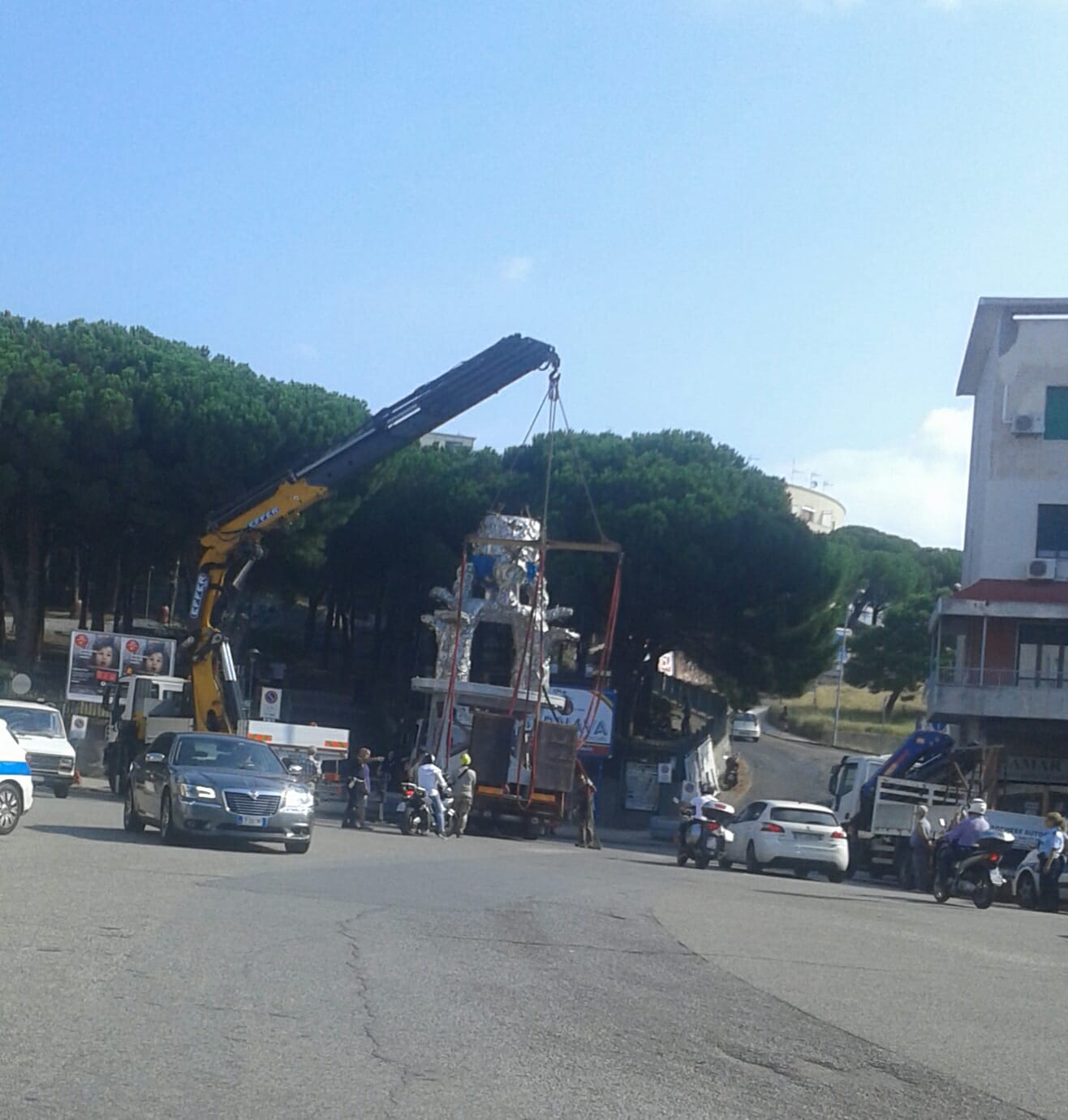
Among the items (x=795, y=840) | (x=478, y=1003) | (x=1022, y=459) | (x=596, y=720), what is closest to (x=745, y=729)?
(x=1022, y=459)

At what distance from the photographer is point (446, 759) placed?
32.2m

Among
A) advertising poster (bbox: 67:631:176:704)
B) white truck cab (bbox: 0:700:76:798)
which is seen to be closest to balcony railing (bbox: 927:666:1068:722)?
advertising poster (bbox: 67:631:176:704)

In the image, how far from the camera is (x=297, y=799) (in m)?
19.4

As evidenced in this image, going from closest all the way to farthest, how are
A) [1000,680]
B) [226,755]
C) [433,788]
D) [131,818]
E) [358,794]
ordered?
1. [226,755]
2. [131,818]
3. [433,788]
4. [358,794]
5. [1000,680]

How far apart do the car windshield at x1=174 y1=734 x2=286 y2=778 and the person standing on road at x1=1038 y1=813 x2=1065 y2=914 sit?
12.9m

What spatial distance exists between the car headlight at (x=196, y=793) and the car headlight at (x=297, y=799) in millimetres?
912

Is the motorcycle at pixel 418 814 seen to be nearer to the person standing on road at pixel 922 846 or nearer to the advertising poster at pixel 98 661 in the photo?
the person standing on road at pixel 922 846

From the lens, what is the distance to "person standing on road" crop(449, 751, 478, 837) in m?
29.8

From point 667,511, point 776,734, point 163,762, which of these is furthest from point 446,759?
point 776,734

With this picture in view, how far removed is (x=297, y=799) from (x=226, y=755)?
4.52ft

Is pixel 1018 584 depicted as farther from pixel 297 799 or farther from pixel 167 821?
pixel 167 821

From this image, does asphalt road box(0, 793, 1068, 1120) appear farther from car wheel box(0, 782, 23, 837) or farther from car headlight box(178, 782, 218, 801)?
car headlight box(178, 782, 218, 801)

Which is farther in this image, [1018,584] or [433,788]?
[1018,584]

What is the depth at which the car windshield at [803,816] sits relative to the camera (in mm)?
27625
